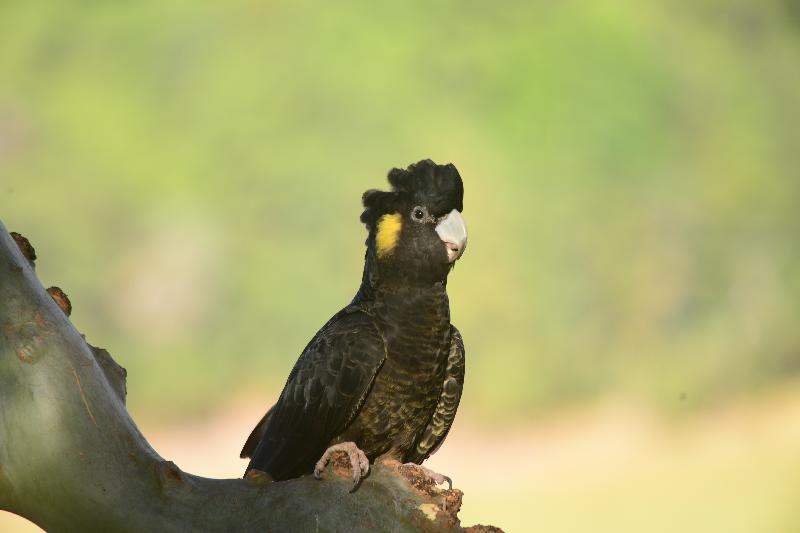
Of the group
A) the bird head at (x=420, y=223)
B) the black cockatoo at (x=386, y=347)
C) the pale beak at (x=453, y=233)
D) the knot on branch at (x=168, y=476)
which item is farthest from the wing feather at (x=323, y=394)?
the knot on branch at (x=168, y=476)

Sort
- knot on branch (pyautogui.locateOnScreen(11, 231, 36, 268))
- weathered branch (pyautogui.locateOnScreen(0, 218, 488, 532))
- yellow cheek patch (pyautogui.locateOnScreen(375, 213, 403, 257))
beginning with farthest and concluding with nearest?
yellow cheek patch (pyautogui.locateOnScreen(375, 213, 403, 257)), knot on branch (pyautogui.locateOnScreen(11, 231, 36, 268)), weathered branch (pyautogui.locateOnScreen(0, 218, 488, 532))

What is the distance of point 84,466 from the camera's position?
2385 millimetres

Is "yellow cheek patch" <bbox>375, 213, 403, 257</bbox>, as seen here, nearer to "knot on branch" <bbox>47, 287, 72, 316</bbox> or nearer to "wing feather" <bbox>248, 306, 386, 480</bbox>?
"wing feather" <bbox>248, 306, 386, 480</bbox>

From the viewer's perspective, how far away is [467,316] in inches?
344

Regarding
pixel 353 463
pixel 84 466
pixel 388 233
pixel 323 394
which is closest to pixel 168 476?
pixel 84 466

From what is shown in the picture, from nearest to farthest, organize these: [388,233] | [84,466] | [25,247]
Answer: [84,466], [25,247], [388,233]

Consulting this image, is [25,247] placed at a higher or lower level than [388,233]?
lower

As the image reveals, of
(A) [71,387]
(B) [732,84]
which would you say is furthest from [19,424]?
(B) [732,84]

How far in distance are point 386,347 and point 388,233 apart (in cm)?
43

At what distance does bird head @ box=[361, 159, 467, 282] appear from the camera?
11.3 feet

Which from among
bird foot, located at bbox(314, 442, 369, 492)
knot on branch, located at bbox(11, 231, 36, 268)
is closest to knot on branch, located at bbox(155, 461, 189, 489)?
bird foot, located at bbox(314, 442, 369, 492)

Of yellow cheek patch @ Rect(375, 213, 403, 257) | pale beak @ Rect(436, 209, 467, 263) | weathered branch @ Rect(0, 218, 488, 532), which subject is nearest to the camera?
weathered branch @ Rect(0, 218, 488, 532)

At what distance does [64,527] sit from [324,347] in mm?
1301

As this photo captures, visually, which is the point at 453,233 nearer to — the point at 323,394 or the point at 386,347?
the point at 386,347
